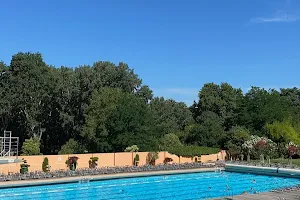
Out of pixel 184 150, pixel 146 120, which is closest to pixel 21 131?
pixel 146 120

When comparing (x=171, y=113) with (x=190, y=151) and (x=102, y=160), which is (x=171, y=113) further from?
(x=102, y=160)

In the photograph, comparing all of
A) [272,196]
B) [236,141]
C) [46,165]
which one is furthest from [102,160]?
[272,196]

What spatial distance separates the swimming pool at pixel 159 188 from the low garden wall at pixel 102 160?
4320 millimetres

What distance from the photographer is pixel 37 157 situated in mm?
27797

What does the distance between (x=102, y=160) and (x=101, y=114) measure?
726 cm

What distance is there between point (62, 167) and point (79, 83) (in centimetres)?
1631

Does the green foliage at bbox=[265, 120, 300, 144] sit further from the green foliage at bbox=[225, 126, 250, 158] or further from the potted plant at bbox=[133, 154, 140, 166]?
the potted plant at bbox=[133, 154, 140, 166]

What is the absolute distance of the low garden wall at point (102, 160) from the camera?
27066 millimetres

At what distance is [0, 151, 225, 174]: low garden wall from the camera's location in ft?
88.8

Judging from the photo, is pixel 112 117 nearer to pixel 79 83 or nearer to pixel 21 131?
pixel 79 83

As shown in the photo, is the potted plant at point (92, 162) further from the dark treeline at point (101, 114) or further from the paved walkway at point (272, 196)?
the paved walkway at point (272, 196)

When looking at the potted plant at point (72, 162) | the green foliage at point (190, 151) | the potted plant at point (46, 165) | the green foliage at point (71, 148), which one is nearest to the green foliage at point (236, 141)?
the green foliage at point (190, 151)

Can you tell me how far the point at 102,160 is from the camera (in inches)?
1241

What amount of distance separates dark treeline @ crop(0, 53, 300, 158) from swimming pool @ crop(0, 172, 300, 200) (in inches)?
319
